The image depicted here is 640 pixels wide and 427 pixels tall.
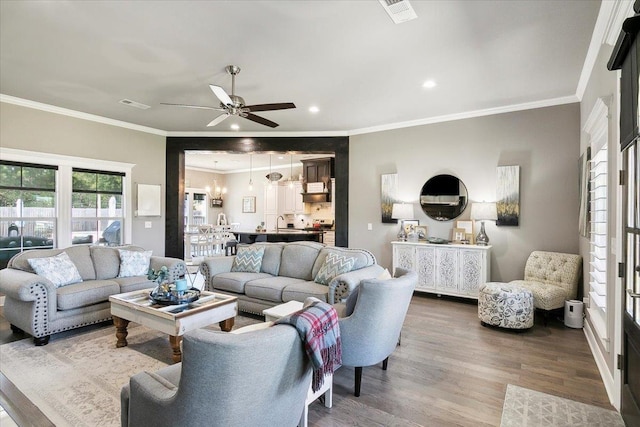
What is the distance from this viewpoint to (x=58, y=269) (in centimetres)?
385

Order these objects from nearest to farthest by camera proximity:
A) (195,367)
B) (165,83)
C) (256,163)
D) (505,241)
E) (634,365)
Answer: (195,367), (634,365), (165,83), (505,241), (256,163)

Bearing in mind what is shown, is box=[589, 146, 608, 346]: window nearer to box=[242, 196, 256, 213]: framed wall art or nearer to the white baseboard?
the white baseboard

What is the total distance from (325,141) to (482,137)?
9.29 feet

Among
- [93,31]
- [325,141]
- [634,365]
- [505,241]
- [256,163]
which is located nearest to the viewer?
[634,365]

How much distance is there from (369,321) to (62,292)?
11.0 feet

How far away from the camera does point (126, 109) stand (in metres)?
5.27

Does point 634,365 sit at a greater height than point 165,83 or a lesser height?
lesser

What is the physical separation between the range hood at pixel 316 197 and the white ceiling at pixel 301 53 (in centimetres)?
456

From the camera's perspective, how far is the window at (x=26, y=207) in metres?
4.85

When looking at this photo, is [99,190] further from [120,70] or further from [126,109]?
[120,70]

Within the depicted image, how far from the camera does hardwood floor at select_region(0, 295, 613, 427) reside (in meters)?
2.26

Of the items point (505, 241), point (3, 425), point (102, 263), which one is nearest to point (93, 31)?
point (102, 263)

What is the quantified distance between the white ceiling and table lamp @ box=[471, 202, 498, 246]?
1.50m

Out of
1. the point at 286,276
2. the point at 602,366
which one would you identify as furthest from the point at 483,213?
the point at 286,276
